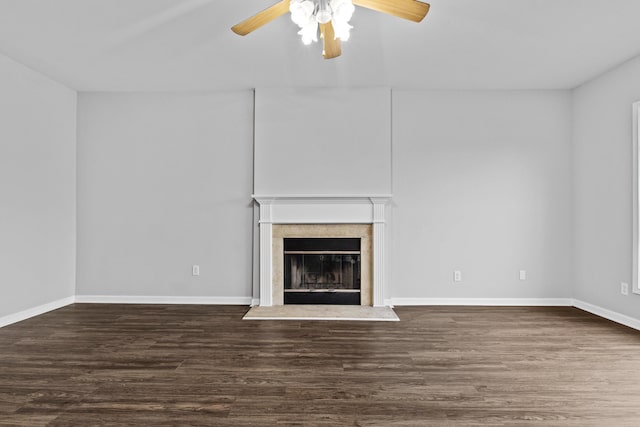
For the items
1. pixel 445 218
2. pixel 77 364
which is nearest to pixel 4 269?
pixel 77 364

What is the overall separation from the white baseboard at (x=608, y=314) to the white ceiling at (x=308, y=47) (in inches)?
99.5

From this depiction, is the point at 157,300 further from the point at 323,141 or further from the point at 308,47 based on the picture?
the point at 308,47

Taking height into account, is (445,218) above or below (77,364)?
above

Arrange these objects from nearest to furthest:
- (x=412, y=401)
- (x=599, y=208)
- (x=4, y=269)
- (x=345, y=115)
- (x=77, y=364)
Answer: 1. (x=412, y=401)
2. (x=77, y=364)
3. (x=4, y=269)
4. (x=599, y=208)
5. (x=345, y=115)

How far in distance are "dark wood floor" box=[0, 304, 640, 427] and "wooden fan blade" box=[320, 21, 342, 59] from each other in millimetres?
2180

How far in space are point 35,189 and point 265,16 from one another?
3475 millimetres

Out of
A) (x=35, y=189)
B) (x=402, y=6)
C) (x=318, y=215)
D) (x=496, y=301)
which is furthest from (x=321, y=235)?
(x=35, y=189)

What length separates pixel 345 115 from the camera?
4820mm

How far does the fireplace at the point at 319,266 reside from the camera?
4.85 meters

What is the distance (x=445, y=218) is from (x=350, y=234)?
45.9 inches

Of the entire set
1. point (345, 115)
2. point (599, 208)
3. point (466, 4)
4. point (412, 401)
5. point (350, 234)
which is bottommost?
point (412, 401)

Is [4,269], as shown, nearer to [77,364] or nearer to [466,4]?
[77,364]

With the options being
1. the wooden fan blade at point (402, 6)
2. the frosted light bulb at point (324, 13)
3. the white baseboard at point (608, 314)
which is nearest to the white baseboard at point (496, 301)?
the white baseboard at point (608, 314)

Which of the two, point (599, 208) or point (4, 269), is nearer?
point (4, 269)
